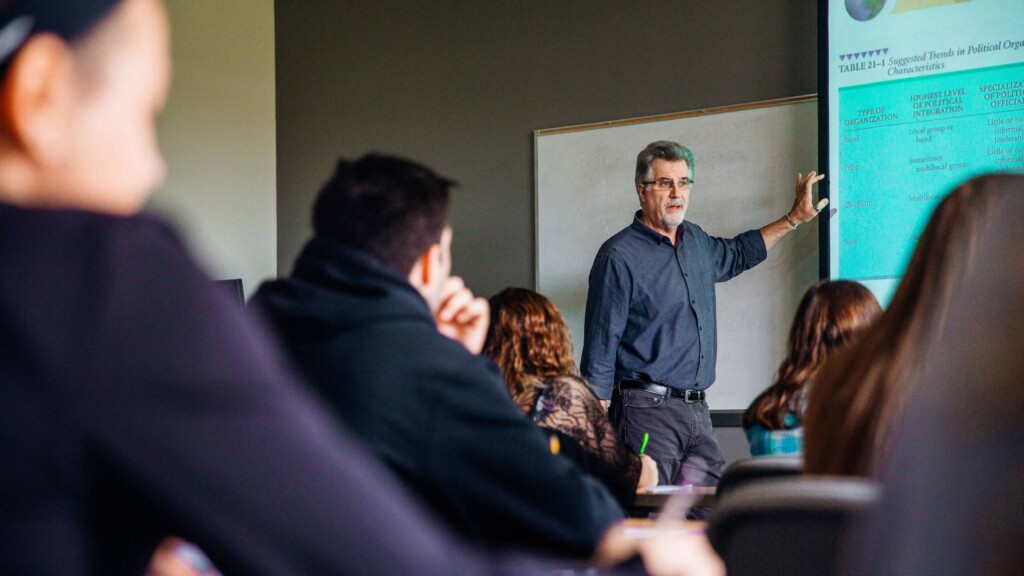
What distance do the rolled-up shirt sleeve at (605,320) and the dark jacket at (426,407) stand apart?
8.75 feet

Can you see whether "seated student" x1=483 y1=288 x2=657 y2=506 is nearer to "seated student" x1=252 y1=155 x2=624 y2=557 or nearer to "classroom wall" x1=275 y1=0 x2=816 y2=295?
"seated student" x1=252 y1=155 x2=624 y2=557

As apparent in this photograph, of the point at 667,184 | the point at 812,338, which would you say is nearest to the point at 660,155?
the point at 667,184

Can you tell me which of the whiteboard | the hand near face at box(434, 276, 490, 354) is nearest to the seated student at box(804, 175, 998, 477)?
the hand near face at box(434, 276, 490, 354)

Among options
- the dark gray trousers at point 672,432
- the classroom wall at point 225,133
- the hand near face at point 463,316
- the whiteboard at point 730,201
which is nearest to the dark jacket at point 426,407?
the hand near face at point 463,316

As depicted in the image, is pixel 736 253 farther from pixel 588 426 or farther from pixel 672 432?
pixel 588 426

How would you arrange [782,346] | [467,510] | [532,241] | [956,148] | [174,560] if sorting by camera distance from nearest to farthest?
[174,560]
[467,510]
[956,148]
[782,346]
[532,241]

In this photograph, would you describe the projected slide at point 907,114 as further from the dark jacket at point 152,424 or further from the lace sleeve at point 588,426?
the dark jacket at point 152,424

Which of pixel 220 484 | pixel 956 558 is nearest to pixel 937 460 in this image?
pixel 956 558

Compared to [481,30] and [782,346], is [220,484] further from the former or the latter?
[481,30]

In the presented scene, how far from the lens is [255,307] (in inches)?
57.0

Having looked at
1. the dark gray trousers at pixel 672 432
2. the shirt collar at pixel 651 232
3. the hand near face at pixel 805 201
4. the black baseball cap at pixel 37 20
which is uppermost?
the hand near face at pixel 805 201

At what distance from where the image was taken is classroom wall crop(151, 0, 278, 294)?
524 cm

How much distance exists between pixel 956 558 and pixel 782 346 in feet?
13.7

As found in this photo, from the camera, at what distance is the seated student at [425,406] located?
1331 millimetres
